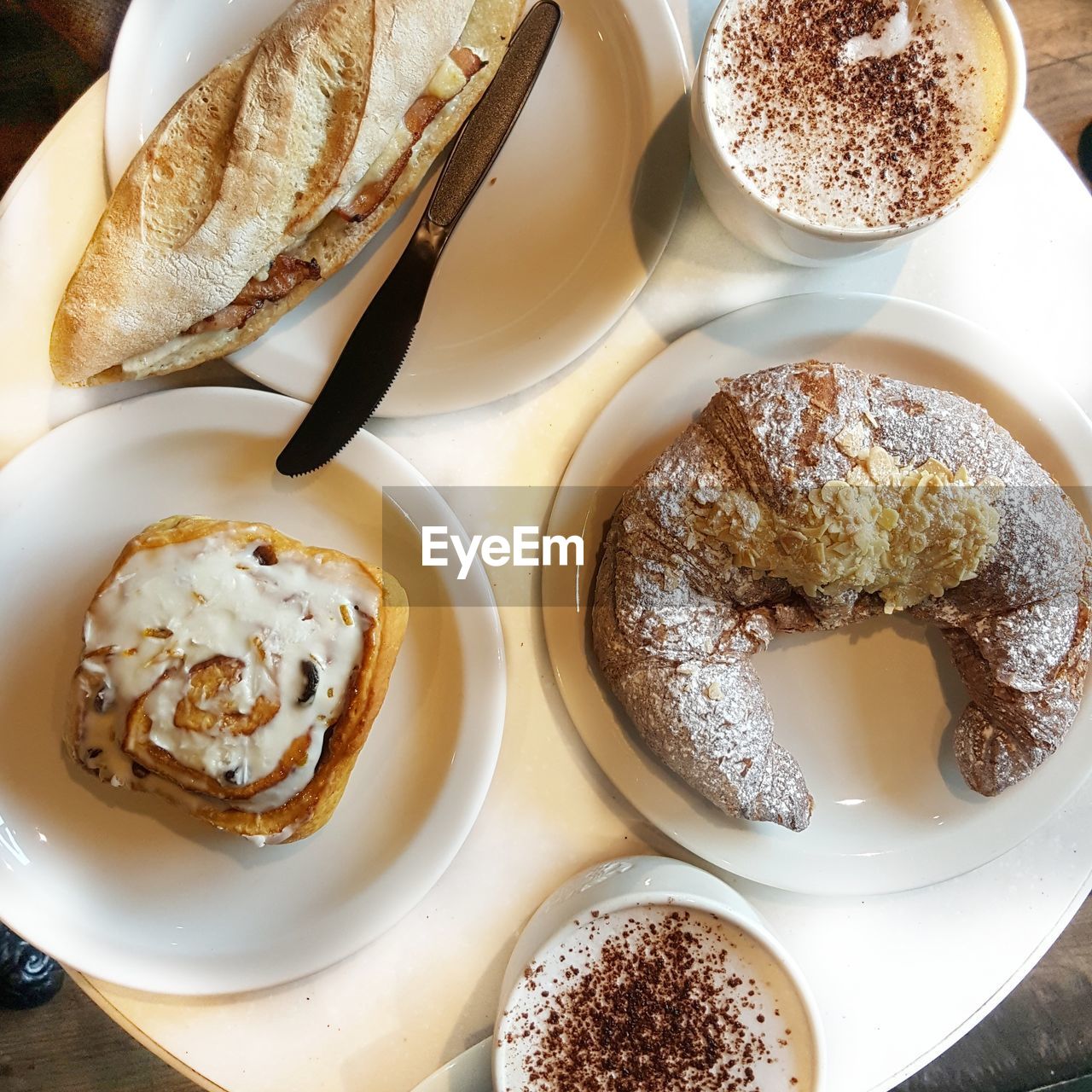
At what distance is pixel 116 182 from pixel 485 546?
0.68 m

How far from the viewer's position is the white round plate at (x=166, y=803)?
1.13m

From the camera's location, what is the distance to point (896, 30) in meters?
1.05

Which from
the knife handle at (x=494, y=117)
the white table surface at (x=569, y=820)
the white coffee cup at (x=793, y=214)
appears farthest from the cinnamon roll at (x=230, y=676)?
the white coffee cup at (x=793, y=214)

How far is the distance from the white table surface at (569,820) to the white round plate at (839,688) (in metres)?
0.08

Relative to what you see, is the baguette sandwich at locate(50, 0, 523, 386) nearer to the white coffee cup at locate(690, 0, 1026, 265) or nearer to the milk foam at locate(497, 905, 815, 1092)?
the white coffee cup at locate(690, 0, 1026, 265)

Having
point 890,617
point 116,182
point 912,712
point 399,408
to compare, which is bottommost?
point 912,712

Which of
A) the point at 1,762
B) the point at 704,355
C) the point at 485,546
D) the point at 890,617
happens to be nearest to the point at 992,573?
the point at 890,617

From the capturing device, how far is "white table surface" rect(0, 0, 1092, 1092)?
3.87ft

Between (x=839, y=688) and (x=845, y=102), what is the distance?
2.50 ft

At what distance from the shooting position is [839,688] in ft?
4.05

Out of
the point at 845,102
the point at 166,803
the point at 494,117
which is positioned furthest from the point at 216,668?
the point at 845,102

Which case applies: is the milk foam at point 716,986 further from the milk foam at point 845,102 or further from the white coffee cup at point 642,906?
the milk foam at point 845,102

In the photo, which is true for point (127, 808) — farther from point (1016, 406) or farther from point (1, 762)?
point (1016, 406)

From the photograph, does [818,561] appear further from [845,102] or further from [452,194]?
[452,194]
